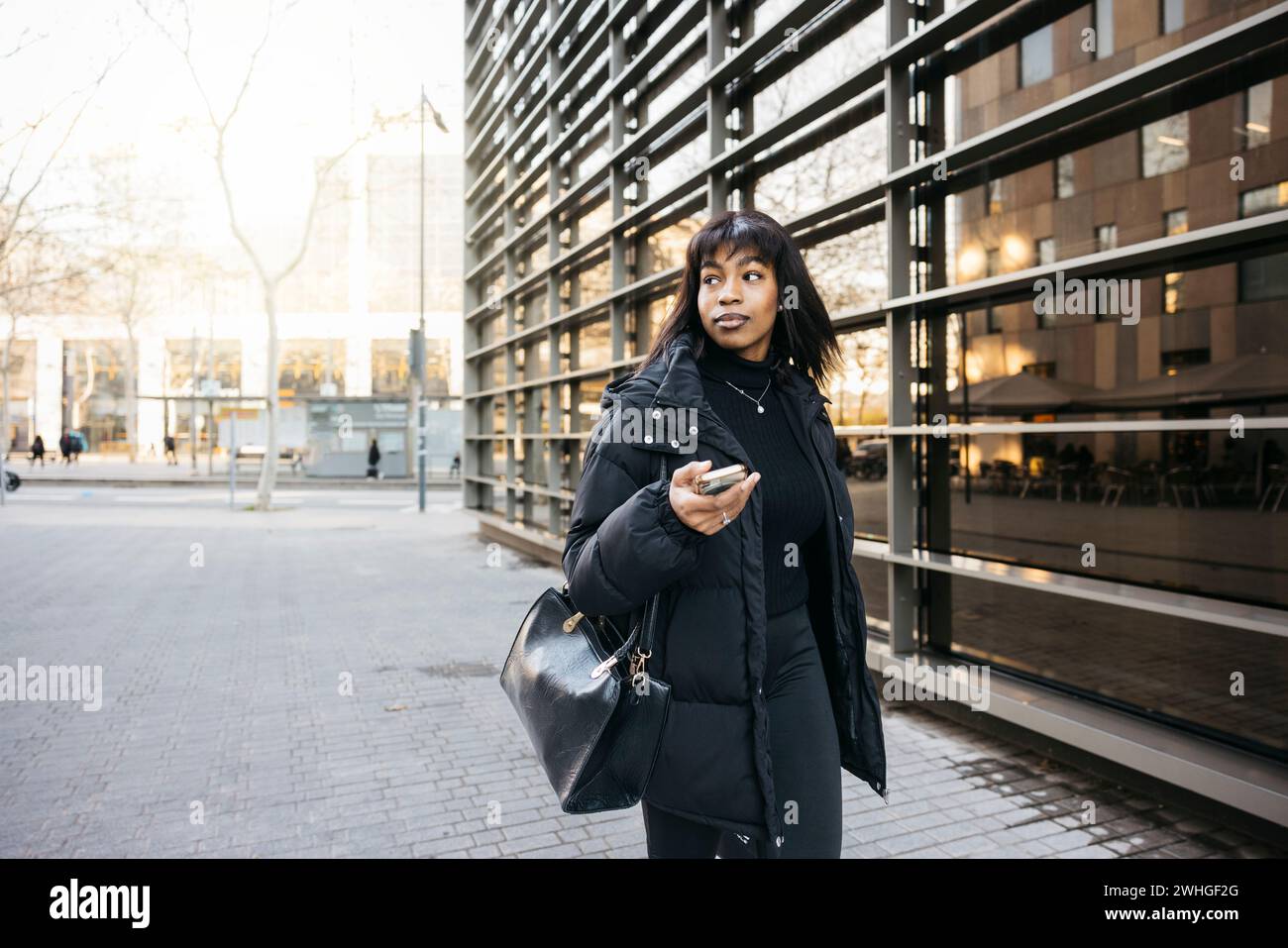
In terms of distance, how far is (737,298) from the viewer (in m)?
2.20

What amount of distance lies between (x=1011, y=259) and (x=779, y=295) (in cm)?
451

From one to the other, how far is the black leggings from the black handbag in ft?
0.61

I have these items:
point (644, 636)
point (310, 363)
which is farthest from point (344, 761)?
point (310, 363)

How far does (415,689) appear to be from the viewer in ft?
20.1

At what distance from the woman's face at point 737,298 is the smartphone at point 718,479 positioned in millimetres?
557

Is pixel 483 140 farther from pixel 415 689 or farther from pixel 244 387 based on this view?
pixel 244 387

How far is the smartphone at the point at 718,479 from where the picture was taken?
1.75 meters

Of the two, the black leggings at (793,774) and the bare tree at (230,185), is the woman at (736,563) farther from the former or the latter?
the bare tree at (230,185)

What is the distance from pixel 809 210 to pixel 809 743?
4.78 m

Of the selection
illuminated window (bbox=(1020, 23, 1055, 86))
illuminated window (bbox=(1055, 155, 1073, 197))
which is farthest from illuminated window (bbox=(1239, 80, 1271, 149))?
illuminated window (bbox=(1020, 23, 1055, 86))

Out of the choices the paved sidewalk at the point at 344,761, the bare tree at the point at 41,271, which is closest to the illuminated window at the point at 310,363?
the bare tree at the point at 41,271

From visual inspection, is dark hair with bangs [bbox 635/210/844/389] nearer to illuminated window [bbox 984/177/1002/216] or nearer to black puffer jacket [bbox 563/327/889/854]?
black puffer jacket [bbox 563/327/889/854]

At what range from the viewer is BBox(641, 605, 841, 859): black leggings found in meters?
2.12
